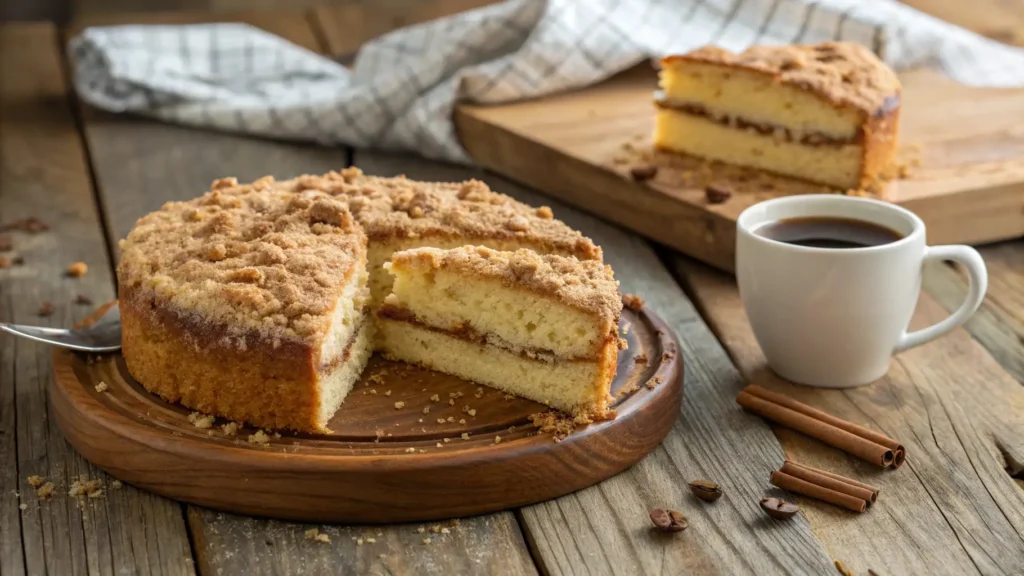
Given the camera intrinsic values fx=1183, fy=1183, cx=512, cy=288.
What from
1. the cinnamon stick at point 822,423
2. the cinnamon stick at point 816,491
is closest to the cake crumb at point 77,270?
the cinnamon stick at point 822,423

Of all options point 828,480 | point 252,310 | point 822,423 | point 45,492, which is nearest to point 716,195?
point 822,423

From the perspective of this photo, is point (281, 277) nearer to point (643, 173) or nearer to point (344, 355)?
point (344, 355)

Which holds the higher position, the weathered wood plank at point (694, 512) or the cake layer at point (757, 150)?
the weathered wood plank at point (694, 512)

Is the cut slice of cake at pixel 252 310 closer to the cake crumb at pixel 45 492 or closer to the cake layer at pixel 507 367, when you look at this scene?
the cake layer at pixel 507 367

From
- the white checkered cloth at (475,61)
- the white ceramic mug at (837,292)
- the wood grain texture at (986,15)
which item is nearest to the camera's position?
the white ceramic mug at (837,292)

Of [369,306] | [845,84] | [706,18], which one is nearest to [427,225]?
[369,306]

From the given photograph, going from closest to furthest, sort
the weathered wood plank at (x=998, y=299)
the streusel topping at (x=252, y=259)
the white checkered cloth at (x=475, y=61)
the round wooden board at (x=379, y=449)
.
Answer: the round wooden board at (x=379, y=449), the streusel topping at (x=252, y=259), the weathered wood plank at (x=998, y=299), the white checkered cloth at (x=475, y=61)
